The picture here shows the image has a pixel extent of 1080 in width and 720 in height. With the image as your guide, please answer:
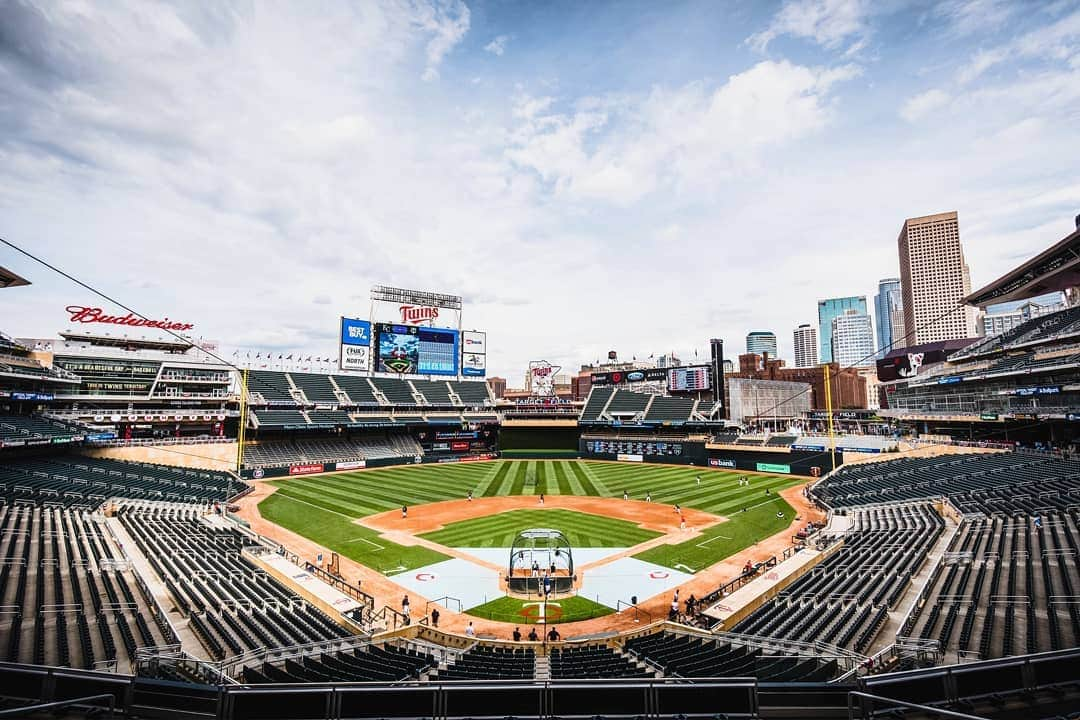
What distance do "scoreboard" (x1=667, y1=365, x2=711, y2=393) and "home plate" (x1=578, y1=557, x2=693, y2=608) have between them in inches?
2175

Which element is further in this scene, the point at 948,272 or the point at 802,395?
the point at 948,272

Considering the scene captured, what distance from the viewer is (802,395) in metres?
104

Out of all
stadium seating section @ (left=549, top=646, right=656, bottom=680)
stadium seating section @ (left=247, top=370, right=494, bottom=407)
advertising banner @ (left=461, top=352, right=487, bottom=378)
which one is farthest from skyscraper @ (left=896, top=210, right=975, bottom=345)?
stadium seating section @ (left=549, top=646, right=656, bottom=680)

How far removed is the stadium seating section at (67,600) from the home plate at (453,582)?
9455 mm

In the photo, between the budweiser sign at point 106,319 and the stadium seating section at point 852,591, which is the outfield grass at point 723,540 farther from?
the budweiser sign at point 106,319

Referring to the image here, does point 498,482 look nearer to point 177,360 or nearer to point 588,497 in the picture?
point 588,497

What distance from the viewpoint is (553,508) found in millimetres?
38250

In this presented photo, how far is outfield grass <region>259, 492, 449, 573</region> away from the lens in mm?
26203

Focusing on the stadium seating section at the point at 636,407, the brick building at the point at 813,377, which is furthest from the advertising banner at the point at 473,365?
the brick building at the point at 813,377

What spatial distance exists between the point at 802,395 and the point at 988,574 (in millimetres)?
95819

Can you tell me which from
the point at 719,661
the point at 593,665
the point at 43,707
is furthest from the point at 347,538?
the point at 43,707

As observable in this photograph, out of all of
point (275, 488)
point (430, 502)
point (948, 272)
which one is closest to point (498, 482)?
point (430, 502)

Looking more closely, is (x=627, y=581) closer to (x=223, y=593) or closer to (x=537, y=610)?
(x=537, y=610)

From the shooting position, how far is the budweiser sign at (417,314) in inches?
2712
